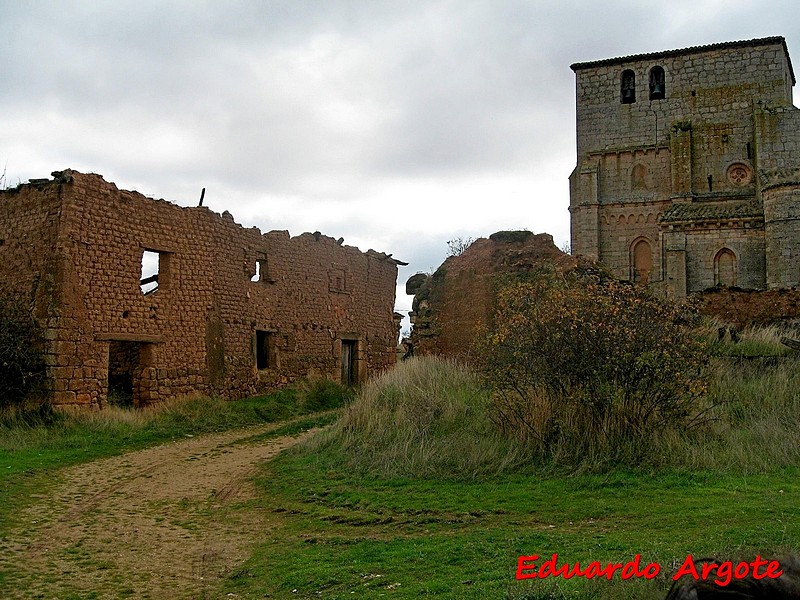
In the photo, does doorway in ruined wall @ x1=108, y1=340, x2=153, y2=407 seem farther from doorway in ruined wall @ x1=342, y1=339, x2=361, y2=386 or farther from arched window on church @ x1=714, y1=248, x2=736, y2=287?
arched window on church @ x1=714, y1=248, x2=736, y2=287

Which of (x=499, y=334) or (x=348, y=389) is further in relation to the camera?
(x=348, y=389)

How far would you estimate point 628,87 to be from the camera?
38.4m

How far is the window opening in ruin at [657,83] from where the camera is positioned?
3762cm

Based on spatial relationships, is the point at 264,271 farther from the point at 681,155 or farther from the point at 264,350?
the point at 681,155

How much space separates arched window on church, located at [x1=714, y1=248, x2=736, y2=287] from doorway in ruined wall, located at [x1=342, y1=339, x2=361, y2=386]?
17749 millimetres

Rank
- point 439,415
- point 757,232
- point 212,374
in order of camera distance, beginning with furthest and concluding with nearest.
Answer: point 757,232
point 212,374
point 439,415

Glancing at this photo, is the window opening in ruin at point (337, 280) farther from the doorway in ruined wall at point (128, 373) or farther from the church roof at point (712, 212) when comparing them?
the church roof at point (712, 212)

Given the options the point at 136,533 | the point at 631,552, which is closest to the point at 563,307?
the point at 631,552

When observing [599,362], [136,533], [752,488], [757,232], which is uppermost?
[757,232]

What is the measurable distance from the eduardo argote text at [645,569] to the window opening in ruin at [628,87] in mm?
36151

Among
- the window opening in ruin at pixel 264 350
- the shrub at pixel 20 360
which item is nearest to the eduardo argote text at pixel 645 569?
the shrub at pixel 20 360

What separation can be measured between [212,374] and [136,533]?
9.08 metres

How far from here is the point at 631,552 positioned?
5.36 m

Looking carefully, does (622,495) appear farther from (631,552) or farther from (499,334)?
(499,334)
